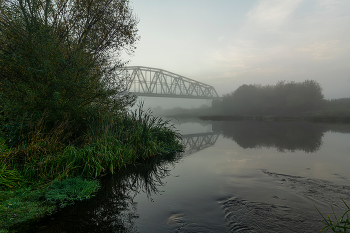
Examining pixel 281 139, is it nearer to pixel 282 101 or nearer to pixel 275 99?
pixel 282 101

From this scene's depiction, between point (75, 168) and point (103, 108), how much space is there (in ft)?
9.64

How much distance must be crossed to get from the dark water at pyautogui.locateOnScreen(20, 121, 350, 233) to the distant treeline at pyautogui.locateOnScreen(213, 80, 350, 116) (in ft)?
105

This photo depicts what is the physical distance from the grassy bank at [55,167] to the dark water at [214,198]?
0.41 m

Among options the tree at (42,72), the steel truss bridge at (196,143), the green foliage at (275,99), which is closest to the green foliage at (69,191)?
the tree at (42,72)

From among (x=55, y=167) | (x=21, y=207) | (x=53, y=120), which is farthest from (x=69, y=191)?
(x=53, y=120)

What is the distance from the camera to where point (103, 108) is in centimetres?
795

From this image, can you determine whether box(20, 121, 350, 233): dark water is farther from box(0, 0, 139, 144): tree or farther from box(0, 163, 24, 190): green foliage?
box(0, 0, 139, 144): tree

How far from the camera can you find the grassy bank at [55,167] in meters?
3.89

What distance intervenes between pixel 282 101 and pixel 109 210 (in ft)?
155

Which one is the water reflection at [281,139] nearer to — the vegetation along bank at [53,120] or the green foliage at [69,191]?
the vegetation along bank at [53,120]

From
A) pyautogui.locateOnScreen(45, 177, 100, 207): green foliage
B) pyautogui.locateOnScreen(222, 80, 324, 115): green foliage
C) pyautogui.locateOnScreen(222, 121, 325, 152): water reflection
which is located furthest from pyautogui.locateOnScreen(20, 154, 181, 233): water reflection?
pyautogui.locateOnScreen(222, 80, 324, 115): green foliage

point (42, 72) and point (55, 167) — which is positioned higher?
point (42, 72)

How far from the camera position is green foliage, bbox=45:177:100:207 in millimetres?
4195

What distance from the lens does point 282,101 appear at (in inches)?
1735
